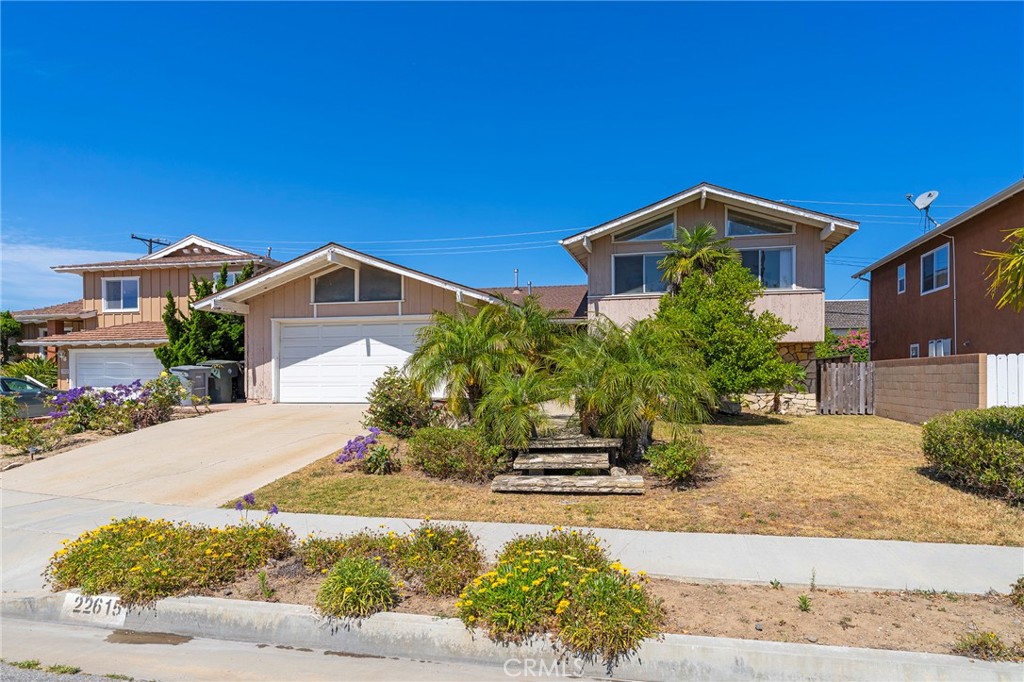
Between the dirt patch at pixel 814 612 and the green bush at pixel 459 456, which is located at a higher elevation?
the green bush at pixel 459 456

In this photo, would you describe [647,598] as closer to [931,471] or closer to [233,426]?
[931,471]

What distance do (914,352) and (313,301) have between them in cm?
1992

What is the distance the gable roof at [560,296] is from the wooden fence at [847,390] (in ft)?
25.2

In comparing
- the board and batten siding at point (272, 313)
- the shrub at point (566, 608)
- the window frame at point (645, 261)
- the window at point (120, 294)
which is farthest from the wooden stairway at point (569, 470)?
the window at point (120, 294)

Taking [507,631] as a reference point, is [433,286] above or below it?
above

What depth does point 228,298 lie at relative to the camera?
1639 cm

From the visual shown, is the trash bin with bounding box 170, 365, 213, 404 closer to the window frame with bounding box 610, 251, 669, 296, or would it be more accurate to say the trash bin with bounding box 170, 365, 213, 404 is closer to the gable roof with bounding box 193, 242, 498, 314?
the gable roof with bounding box 193, 242, 498, 314

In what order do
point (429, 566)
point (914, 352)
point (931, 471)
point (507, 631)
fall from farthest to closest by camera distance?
1. point (914, 352)
2. point (931, 471)
3. point (429, 566)
4. point (507, 631)

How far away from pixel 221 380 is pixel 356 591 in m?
15.2

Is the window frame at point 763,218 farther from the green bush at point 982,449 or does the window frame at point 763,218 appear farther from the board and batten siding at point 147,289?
the board and batten siding at point 147,289

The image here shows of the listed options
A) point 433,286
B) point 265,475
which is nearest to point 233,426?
point 265,475

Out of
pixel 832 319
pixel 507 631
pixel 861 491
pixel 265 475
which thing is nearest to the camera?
pixel 507 631

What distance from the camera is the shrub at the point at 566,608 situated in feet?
12.4

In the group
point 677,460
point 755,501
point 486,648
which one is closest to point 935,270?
point 755,501
